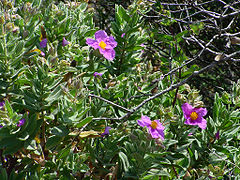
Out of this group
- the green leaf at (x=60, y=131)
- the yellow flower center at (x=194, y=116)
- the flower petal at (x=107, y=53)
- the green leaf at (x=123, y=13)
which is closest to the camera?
the green leaf at (x=60, y=131)

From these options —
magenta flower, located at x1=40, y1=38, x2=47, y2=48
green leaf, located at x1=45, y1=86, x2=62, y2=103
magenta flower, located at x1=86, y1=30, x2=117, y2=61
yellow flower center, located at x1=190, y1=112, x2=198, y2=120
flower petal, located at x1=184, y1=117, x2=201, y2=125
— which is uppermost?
magenta flower, located at x1=40, y1=38, x2=47, y2=48

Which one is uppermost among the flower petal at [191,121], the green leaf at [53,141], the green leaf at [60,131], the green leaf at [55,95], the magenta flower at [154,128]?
the green leaf at [55,95]

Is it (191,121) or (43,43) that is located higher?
(43,43)

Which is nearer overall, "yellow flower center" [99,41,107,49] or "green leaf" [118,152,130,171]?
"green leaf" [118,152,130,171]

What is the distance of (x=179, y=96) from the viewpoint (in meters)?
1.77

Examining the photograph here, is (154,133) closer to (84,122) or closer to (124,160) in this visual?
(124,160)

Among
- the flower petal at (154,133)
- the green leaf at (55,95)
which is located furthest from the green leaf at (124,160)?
the green leaf at (55,95)

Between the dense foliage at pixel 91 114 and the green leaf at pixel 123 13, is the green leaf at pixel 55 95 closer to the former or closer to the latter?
the dense foliage at pixel 91 114

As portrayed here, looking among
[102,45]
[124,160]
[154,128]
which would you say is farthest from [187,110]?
[102,45]

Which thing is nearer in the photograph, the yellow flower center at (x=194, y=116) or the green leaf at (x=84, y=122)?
the green leaf at (x=84, y=122)

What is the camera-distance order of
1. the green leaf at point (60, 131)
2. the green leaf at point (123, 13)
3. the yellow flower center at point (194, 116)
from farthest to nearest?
the green leaf at point (123, 13)
the yellow flower center at point (194, 116)
the green leaf at point (60, 131)

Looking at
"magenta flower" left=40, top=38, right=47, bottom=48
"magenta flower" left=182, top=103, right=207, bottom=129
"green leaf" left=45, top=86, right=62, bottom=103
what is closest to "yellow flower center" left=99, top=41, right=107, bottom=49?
"magenta flower" left=40, top=38, right=47, bottom=48

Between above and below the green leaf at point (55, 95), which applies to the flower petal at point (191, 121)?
below

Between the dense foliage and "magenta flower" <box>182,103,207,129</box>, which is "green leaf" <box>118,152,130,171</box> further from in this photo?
"magenta flower" <box>182,103,207,129</box>
